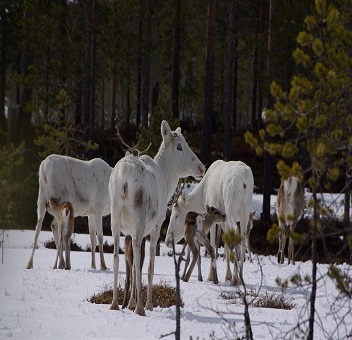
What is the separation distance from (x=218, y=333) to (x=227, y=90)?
14377 millimetres

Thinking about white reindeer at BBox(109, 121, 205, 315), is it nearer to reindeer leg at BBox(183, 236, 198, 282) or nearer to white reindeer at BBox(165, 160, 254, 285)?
reindeer leg at BBox(183, 236, 198, 282)

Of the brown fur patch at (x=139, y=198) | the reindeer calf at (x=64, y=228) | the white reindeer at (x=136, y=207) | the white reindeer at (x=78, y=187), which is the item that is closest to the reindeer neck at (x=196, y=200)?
the white reindeer at (x=78, y=187)

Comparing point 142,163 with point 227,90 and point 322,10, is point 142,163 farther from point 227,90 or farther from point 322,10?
point 227,90

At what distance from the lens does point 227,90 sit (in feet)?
63.7

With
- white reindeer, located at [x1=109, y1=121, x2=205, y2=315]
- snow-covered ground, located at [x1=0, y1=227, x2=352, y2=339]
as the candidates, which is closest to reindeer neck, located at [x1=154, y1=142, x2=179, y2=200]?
white reindeer, located at [x1=109, y1=121, x2=205, y2=315]

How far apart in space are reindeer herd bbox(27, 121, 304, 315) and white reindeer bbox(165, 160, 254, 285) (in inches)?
0.6

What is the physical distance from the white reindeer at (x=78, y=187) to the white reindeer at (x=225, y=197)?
1.67 meters

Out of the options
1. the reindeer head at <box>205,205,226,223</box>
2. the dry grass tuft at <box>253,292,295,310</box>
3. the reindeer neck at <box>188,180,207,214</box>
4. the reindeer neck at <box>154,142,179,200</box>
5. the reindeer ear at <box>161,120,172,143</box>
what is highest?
the reindeer ear at <box>161,120,172,143</box>

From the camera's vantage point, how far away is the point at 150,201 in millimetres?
6770

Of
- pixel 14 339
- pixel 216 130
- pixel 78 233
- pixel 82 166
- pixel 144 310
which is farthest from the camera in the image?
pixel 216 130

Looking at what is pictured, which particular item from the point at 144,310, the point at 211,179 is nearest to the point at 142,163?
the point at 144,310

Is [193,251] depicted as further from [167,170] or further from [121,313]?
[121,313]

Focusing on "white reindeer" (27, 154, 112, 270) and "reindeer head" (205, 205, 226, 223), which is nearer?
"reindeer head" (205, 205, 226, 223)

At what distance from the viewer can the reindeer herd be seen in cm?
664
